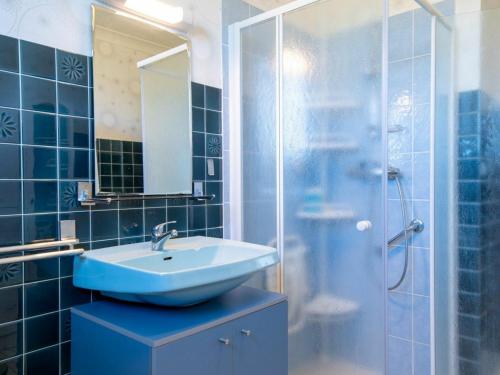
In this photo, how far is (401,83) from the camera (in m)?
2.17

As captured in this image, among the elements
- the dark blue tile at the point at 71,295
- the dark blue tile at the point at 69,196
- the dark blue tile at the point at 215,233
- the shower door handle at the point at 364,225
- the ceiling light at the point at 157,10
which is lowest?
the dark blue tile at the point at 71,295

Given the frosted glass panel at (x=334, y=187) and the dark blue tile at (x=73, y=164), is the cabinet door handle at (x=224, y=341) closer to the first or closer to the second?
the frosted glass panel at (x=334, y=187)

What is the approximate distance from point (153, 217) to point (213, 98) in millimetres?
710

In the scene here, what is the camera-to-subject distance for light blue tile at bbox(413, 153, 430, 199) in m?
2.10

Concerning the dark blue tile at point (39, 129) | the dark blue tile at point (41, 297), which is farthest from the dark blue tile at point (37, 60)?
the dark blue tile at point (41, 297)

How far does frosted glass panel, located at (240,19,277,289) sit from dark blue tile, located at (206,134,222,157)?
12cm

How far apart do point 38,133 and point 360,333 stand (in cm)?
148

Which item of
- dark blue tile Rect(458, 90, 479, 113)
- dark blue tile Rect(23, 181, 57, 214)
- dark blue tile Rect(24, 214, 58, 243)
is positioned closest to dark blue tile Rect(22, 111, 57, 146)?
dark blue tile Rect(23, 181, 57, 214)

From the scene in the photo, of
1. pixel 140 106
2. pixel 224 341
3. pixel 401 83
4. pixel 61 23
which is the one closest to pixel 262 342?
pixel 224 341

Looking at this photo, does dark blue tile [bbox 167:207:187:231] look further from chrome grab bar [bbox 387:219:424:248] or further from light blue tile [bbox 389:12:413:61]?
light blue tile [bbox 389:12:413:61]

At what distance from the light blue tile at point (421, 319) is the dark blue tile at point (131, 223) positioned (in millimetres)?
1547

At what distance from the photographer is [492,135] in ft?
5.83

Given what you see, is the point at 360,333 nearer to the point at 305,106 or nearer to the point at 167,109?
the point at 305,106

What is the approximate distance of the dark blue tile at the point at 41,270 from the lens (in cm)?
135
